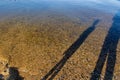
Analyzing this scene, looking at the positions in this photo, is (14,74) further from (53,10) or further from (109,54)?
(53,10)

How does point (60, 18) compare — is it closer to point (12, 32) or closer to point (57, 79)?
point (12, 32)

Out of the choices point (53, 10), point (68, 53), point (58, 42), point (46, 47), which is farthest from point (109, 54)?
point (53, 10)

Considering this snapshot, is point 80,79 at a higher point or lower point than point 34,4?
lower

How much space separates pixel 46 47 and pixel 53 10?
13.6 meters

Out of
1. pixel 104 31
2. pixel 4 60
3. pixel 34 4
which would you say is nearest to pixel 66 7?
pixel 34 4

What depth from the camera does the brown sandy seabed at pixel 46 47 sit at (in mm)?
15523

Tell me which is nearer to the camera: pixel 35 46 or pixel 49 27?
pixel 35 46

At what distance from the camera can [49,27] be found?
23719 millimetres

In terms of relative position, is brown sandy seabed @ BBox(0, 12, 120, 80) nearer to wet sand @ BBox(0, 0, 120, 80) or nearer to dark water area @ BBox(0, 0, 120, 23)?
wet sand @ BBox(0, 0, 120, 80)

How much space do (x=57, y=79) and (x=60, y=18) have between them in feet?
46.7

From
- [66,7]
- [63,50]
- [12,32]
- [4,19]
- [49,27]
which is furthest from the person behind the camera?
[66,7]

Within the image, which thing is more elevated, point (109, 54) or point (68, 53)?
point (68, 53)

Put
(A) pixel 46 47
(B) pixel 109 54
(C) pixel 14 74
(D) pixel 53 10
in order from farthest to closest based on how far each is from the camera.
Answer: (D) pixel 53 10 < (A) pixel 46 47 < (B) pixel 109 54 < (C) pixel 14 74

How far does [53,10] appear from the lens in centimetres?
3144
